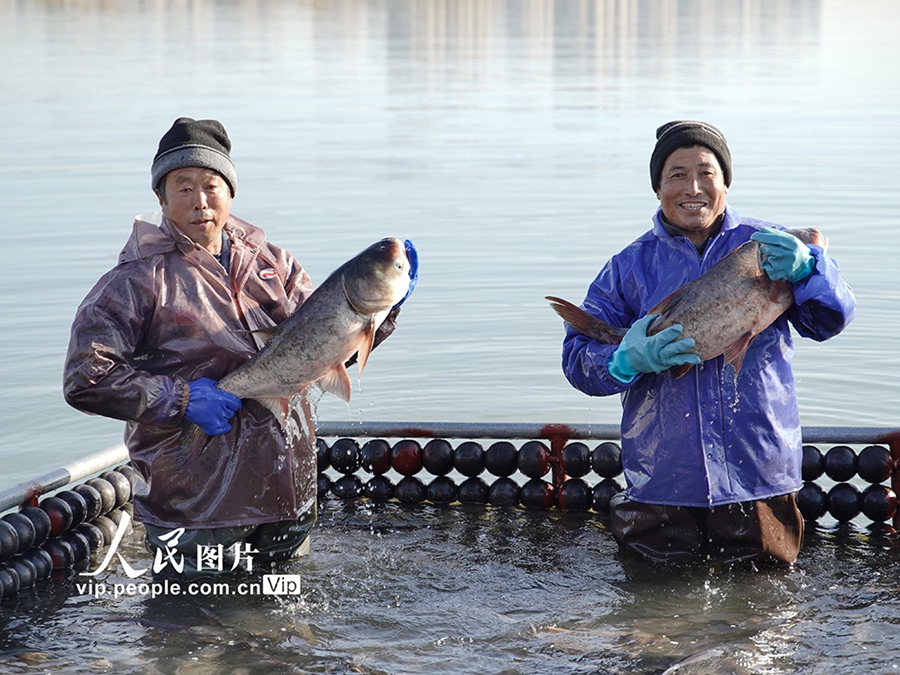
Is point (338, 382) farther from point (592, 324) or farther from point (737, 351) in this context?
point (737, 351)

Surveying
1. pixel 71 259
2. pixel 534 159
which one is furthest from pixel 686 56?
pixel 71 259

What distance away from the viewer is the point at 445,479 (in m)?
6.72

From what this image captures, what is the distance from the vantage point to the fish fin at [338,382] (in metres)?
5.16

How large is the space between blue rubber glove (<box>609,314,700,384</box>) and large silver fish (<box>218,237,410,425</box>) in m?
1.02

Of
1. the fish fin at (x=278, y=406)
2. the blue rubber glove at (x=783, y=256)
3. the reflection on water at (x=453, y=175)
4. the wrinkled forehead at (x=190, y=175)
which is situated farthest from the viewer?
the reflection on water at (x=453, y=175)

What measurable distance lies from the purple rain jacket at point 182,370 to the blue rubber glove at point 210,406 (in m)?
0.05

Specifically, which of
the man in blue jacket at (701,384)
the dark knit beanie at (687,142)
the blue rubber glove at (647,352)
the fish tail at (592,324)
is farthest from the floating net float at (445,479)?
the dark knit beanie at (687,142)

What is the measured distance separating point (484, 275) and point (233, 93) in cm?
1725

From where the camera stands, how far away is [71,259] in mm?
13148

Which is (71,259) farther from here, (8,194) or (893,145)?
(893,145)

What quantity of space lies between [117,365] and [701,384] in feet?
8.68

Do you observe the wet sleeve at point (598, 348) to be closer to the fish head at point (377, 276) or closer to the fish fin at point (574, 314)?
the fish fin at point (574, 314)

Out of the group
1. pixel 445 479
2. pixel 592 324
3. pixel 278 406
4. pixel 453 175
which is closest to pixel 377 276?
pixel 278 406

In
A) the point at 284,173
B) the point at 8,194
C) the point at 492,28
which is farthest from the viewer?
the point at 492,28
